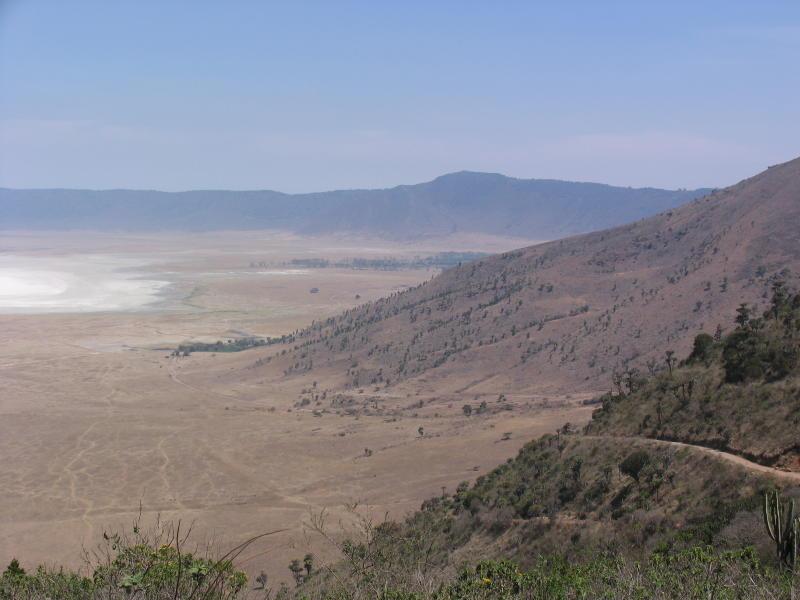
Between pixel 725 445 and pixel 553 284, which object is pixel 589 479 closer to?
pixel 725 445

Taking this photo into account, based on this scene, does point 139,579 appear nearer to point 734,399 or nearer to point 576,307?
point 734,399

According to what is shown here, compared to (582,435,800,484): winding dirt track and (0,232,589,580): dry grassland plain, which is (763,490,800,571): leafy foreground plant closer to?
(582,435,800,484): winding dirt track

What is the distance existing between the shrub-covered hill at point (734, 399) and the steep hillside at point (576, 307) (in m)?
26.0

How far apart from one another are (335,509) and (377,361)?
3954 cm

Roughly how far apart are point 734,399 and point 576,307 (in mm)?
50319

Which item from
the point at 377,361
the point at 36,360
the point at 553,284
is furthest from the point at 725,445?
the point at 36,360

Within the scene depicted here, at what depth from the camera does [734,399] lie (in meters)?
26.5

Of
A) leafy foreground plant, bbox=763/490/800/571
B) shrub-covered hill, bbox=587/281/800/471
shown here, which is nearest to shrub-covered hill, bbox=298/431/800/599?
leafy foreground plant, bbox=763/490/800/571

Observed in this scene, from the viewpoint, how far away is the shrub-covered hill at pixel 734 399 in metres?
23.4

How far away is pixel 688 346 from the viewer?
5841 cm

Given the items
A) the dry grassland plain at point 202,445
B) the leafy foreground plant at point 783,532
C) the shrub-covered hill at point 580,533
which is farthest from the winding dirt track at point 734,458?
the dry grassland plain at point 202,445

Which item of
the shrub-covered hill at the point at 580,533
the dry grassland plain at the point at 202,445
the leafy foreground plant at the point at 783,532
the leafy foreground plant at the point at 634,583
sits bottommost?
the dry grassland plain at the point at 202,445

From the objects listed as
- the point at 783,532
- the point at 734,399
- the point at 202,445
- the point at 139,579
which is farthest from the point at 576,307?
the point at 139,579

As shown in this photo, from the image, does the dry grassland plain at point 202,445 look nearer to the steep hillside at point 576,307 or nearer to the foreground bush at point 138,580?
the foreground bush at point 138,580
